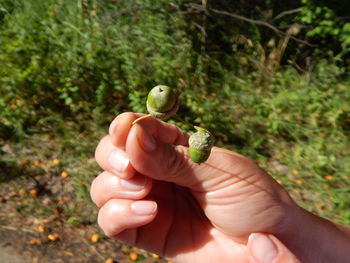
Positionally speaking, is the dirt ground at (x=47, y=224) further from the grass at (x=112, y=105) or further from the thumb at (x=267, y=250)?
the thumb at (x=267, y=250)

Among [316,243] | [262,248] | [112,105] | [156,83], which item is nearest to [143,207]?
[262,248]

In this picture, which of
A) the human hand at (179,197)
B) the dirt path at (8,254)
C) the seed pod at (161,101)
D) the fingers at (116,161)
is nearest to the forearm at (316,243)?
the human hand at (179,197)

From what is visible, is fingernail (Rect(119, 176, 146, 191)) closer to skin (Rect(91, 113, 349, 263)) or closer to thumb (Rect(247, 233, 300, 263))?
skin (Rect(91, 113, 349, 263))

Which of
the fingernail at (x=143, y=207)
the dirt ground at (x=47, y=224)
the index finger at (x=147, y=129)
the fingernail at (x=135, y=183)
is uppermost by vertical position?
the index finger at (x=147, y=129)

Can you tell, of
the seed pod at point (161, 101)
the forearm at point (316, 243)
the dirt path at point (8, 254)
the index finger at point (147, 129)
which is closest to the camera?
the seed pod at point (161, 101)

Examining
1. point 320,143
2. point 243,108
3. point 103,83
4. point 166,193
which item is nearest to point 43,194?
point 103,83

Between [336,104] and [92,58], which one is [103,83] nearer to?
[92,58]

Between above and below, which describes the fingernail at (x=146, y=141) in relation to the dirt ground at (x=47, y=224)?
above

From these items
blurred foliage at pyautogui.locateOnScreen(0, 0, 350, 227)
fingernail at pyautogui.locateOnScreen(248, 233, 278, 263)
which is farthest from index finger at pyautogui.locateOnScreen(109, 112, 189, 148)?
blurred foliage at pyautogui.locateOnScreen(0, 0, 350, 227)

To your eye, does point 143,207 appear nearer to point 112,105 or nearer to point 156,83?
point 156,83
